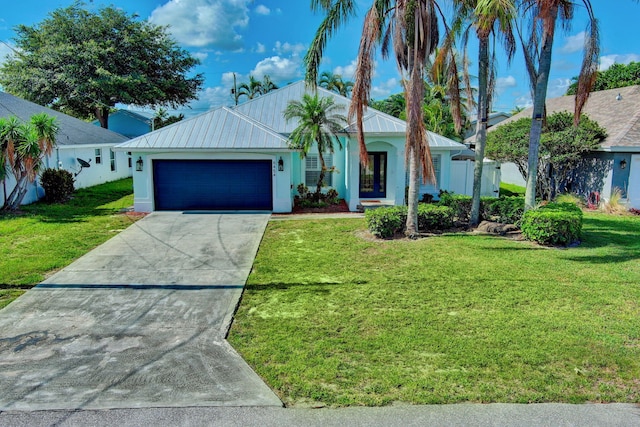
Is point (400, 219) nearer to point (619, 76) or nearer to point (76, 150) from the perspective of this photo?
point (76, 150)

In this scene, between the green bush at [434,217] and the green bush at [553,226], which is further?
the green bush at [434,217]

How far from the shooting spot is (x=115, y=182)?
25797mm

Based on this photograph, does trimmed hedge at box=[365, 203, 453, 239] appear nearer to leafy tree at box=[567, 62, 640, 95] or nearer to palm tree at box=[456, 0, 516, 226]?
palm tree at box=[456, 0, 516, 226]

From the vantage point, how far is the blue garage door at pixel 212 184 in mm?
16344

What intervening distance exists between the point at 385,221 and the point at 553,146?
10341mm


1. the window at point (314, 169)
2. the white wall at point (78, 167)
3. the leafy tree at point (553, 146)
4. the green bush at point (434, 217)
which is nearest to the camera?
the green bush at point (434, 217)

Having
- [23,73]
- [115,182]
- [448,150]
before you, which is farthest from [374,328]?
[23,73]

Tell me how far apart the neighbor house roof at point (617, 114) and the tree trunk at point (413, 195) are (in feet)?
32.8

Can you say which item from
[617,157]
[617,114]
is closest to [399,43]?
[617,157]

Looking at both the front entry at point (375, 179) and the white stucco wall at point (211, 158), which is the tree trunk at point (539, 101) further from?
the white stucco wall at point (211, 158)

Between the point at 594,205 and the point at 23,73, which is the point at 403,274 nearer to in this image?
the point at 594,205

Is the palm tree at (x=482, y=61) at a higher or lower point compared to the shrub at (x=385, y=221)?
higher

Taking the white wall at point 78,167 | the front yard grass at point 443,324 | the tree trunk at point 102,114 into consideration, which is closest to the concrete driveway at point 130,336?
the front yard grass at point 443,324

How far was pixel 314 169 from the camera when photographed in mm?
18609
